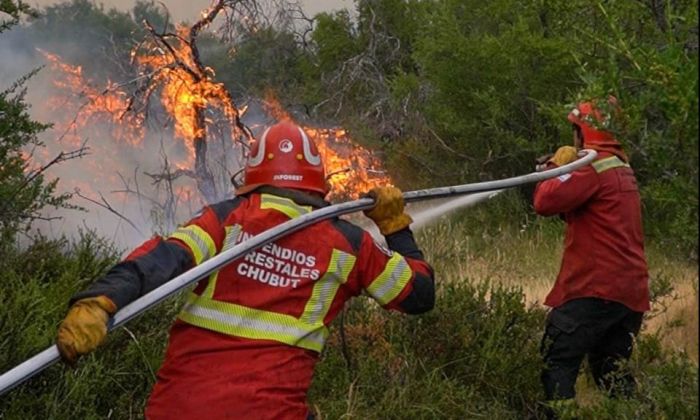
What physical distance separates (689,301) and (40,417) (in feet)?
16.3

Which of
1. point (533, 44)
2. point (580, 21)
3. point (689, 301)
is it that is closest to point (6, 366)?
point (580, 21)

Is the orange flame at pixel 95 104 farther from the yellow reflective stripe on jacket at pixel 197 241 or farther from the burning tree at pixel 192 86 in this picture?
the yellow reflective stripe on jacket at pixel 197 241

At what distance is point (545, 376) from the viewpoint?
4.59 m

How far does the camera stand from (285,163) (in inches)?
123

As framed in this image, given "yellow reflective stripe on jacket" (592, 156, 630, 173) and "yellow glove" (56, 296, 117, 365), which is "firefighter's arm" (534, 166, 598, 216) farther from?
"yellow glove" (56, 296, 117, 365)

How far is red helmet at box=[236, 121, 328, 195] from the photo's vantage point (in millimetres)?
3104

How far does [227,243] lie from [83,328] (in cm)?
60

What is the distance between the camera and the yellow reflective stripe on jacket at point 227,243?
9.49 feet

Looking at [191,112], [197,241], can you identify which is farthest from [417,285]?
[191,112]

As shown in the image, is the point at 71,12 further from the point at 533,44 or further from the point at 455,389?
the point at 455,389

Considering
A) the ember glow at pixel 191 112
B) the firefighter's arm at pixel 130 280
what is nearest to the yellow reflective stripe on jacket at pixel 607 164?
the firefighter's arm at pixel 130 280

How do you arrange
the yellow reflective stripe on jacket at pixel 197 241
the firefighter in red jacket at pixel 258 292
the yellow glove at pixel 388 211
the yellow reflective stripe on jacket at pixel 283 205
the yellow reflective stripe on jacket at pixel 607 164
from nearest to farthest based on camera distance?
the firefighter in red jacket at pixel 258 292, the yellow reflective stripe on jacket at pixel 197 241, the yellow reflective stripe on jacket at pixel 283 205, the yellow glove at pixel 388 211, the yellow reflective stripe on jacket at pixel 607 164

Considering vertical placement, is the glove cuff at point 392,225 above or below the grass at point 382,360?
above

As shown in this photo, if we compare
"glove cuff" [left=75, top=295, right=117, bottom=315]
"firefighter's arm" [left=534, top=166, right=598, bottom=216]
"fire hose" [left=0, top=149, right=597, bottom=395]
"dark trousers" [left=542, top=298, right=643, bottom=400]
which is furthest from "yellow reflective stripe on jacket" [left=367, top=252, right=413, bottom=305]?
"dark trousers" [left=542, top=298, right=643, bottom=400]
